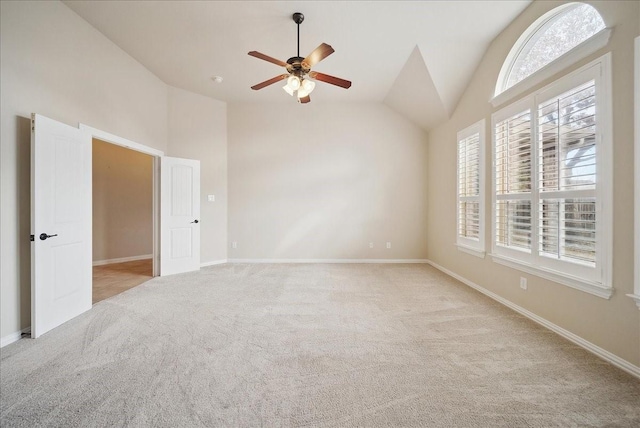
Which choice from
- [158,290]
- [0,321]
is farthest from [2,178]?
[158,290]

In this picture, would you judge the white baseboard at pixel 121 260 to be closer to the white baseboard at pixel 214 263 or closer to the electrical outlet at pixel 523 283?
the white baseboard at pixel 214 263

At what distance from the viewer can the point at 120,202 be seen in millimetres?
5918

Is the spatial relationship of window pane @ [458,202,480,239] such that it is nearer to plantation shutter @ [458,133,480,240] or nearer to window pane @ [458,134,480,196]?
plantation shutter @ [458,133,480,240]

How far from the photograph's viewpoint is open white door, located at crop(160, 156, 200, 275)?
14.7ft

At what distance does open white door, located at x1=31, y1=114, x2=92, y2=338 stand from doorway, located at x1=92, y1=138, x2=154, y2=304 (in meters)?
2.11

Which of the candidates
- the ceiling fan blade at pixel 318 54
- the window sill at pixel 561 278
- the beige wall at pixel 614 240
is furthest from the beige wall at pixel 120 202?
the window sill at pixel 561 278

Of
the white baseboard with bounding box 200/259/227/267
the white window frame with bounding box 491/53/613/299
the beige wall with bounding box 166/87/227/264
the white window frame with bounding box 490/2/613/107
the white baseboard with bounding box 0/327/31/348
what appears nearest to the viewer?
the white window frame with bounding box 491/53/613/299

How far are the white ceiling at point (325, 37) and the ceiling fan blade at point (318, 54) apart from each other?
0.71 metres

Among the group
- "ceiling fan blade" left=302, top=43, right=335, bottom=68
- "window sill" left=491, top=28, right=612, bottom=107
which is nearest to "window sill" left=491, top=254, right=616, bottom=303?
"window sill" left=491, top=28, right=612, bottom=107

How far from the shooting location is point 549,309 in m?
2.57

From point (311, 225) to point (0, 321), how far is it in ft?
14.0

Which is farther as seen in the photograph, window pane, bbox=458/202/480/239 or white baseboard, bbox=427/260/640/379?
window pane, bbox=458/202/480/239

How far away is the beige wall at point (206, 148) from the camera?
4.92 meters

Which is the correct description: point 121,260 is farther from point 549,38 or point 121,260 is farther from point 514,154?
point 549,38
